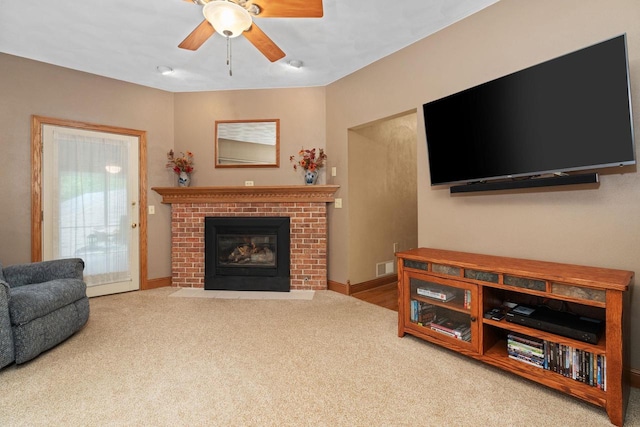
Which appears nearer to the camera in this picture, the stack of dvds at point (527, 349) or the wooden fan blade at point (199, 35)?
the stack of dvds at point (527, 349)

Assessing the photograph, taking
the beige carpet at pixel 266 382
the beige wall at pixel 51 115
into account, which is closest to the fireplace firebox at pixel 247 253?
the beige wall at pixel 51 115

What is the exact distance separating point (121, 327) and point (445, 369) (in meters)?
2.78

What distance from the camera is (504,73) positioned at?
2324 millimetres

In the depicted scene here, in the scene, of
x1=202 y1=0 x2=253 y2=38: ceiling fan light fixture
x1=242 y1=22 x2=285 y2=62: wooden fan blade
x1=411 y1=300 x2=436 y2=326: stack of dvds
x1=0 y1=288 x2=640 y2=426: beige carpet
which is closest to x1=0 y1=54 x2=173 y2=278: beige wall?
x1=0 y1=288 x2=640 y2=426: beige carpet

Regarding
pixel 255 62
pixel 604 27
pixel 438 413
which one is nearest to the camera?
pixel 438 413

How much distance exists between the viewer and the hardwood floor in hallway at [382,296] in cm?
342

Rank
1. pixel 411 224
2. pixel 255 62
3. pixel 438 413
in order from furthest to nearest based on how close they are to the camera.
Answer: pixel 411 224 → pixel 255 62 → pixel 438 413

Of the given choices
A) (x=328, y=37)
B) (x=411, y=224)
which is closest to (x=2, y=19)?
(x=328, y=37)

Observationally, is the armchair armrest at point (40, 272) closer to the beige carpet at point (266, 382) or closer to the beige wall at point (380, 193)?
the beige carpet at point (266, 382)

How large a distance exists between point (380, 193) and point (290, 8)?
8.60 feet

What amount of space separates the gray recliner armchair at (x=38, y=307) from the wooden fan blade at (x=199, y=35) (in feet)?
7.12

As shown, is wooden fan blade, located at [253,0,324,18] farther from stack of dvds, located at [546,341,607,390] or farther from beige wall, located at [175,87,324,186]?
stack of dvds, located at [546,341,607,390]

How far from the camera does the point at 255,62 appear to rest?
134 inches

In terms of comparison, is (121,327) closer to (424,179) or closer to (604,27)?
(424,179)
